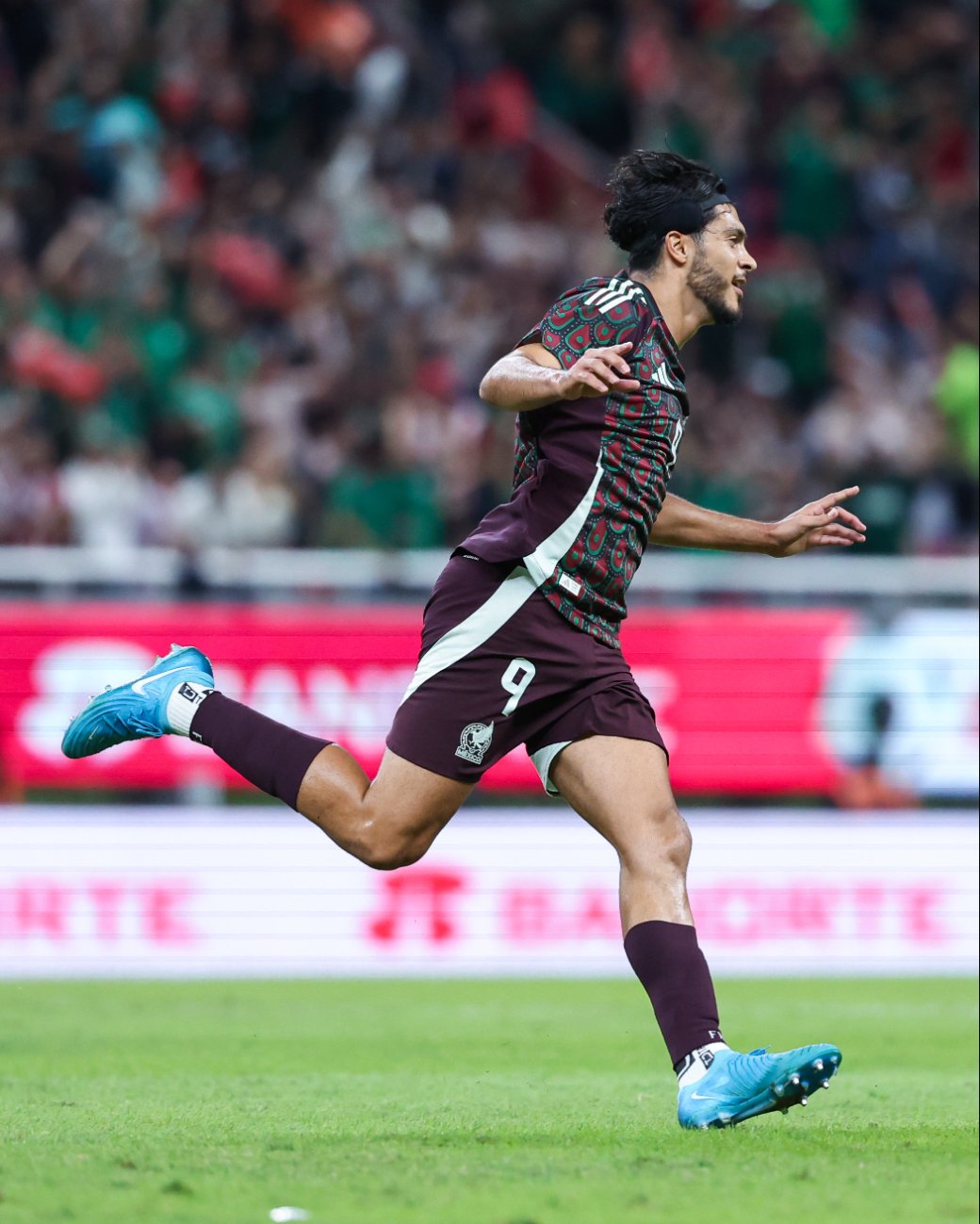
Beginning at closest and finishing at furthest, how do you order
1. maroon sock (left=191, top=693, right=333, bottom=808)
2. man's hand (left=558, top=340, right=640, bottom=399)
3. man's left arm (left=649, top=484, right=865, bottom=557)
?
man's hand (left=558, top=340, right=640, bottom=399) < maroon sock (left=191, top=693, right=333, bottom=808) < man's left arm (left=649, top=484, right=865, bottom=557)

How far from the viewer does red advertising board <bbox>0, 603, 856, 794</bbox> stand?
1094cm

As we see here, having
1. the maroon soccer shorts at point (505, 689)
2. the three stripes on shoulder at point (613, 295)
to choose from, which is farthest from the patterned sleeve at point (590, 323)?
the maroon soccer shorts at point (505, 689)

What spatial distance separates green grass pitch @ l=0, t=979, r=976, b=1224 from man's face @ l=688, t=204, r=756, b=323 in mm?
2406

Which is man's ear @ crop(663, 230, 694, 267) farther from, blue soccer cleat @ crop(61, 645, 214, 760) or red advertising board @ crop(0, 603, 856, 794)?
red advertising board @ crop(0, 603, 856, 794)

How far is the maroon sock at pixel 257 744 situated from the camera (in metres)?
5.88

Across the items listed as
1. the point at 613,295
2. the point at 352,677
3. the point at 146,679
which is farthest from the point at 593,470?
the point at 352,677

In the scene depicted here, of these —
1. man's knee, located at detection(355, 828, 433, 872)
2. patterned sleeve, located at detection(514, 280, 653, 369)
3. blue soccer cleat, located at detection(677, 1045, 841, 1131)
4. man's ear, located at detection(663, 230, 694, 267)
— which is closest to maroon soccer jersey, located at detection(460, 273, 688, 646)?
patterned sleeve, located at detection(514, 280, 653, 369)

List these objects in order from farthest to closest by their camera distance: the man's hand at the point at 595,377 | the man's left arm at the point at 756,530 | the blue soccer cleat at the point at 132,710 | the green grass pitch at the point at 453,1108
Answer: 1. the man's left arm at the point at 756,530
2. the blue soccer cleat at the point at 132,710
3. the man's hand at the point at 595,377
4. the green grass pitch at the point at 453,1108

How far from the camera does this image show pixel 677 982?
17.9 feet

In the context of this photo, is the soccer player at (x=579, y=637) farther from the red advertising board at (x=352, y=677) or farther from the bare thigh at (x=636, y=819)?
the red advertising board at (x=352, y=677)

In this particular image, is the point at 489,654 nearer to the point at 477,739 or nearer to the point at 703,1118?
the point at 477,739

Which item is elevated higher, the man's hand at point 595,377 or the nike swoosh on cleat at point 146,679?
the man's hand at point 595,377

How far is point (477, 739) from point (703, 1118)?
47.5 inches

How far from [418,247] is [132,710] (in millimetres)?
9410
